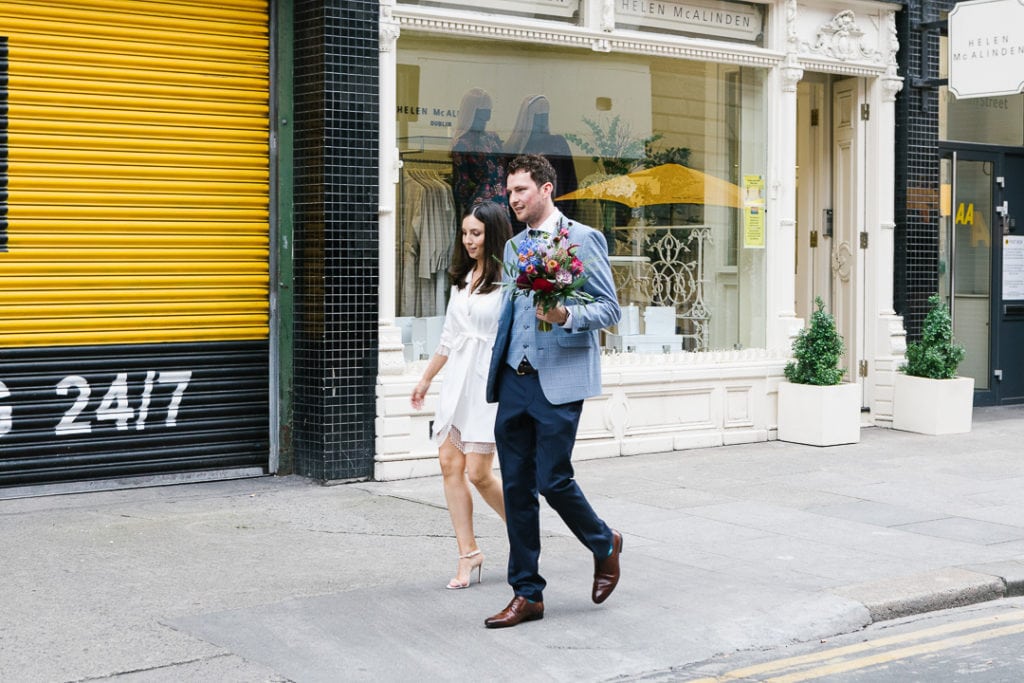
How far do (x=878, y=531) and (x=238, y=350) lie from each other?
450 centimetres

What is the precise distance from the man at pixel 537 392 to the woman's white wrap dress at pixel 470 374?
0.42 m

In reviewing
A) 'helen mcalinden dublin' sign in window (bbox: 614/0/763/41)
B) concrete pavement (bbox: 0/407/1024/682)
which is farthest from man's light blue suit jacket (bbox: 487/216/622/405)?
'helen mcalinden dublin' sign in window (bbox: 614/0/763/41)

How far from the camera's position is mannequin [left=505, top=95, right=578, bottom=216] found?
1089 centimetres

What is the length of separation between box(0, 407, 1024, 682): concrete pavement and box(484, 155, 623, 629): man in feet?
1.22

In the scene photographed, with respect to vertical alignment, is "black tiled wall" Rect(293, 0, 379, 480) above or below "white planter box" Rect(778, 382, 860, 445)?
above

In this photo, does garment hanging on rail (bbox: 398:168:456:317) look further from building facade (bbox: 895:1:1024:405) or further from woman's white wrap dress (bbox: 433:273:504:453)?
building facade (bbox: 895:1:1024:405)

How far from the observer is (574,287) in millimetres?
5785

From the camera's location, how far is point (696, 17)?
38.5 ft

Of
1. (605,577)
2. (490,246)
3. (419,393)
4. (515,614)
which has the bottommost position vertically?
(515,614)

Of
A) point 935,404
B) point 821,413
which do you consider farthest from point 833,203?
point 821,413

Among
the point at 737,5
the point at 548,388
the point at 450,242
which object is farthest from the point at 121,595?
the point at 737,5

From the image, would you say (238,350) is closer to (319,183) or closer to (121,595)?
(319,183)

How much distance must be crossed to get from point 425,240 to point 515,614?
4875 mm

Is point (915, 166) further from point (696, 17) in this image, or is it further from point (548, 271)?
point (548, 271)
